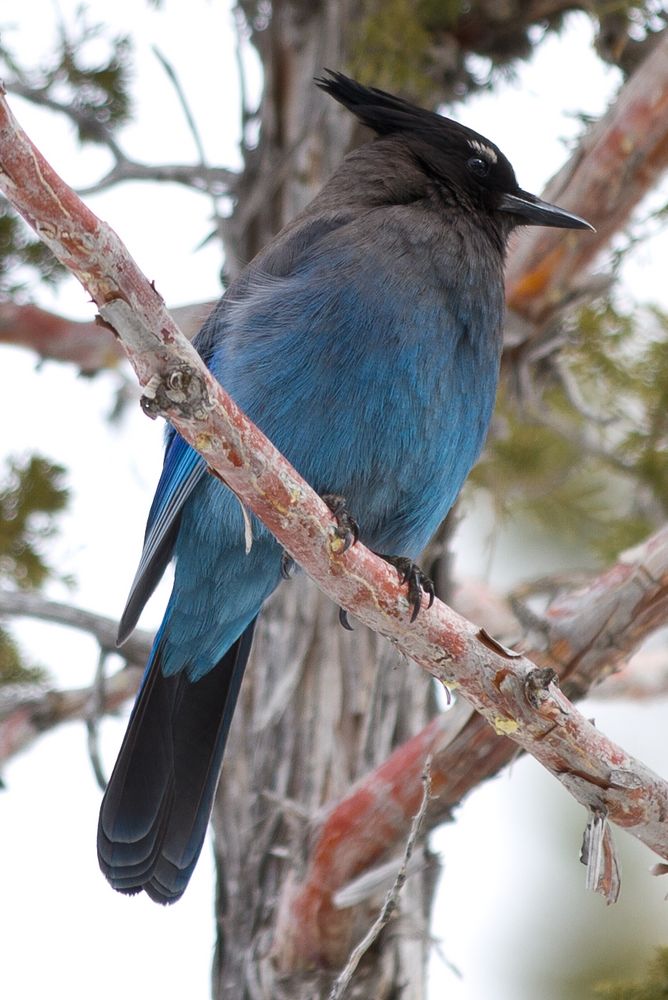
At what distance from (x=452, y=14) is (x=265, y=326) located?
4.80ft

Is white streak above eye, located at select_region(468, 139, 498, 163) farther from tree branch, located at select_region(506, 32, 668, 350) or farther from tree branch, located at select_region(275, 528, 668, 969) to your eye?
tree branch, located at select_region(275, 528, 668, 969)

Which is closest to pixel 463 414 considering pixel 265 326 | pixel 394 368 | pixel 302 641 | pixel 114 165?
pixel 394 368

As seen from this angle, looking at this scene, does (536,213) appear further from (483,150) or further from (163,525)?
(163,525)

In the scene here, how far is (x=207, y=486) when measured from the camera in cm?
310

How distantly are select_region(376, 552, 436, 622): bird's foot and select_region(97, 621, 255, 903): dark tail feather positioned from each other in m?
0.65

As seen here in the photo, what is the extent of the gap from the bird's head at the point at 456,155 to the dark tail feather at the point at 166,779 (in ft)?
4.01

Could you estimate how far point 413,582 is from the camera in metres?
2.63

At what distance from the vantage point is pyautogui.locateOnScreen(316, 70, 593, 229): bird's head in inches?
134

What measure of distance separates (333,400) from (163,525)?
507 millimetres

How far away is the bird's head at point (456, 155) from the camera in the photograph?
341cm

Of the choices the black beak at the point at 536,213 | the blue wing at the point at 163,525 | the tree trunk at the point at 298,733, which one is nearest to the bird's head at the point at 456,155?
the black beak at the point at 536,213

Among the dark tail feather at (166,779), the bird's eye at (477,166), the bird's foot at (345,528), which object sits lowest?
the bird's foot at (345,528)

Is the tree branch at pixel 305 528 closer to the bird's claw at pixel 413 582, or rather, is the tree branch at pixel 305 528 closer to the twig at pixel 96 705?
the bird's claw at pixel 413 582

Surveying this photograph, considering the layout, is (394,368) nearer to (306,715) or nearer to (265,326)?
(265,326)
